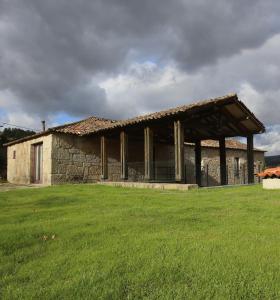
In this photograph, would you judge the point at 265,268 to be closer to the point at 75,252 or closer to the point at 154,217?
the point at 75,252

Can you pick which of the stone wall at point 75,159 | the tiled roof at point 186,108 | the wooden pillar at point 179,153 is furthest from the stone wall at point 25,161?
the wooden pillar at point 179,153

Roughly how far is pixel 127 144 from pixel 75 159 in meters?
2.64

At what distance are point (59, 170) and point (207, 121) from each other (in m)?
7.06

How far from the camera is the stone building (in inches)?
551

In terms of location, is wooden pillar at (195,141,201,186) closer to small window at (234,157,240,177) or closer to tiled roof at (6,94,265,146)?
tiled roof at (6,94,265,146)

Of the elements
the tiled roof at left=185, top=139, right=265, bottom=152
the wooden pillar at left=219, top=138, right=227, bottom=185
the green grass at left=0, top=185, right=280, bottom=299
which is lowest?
the green grass at left=0, top=185, right=280, bottom=299

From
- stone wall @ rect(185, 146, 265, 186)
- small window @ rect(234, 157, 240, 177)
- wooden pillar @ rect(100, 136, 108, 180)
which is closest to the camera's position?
wooden pillar @ rect(100, 136, 108, 180)

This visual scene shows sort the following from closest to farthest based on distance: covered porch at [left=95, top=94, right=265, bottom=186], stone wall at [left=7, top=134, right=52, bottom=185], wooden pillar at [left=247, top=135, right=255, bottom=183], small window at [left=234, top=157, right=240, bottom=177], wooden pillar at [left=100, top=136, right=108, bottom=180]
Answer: covered porch at [left=95, top=94, right=265, bottom=186]
wooden pillar at [left=247, top=135, right=255, bottom=183]
stone wall at [left=7, top=134, right=52, bottom=185]
wooden pillar at [left=100, top=136, right=108, bottom=180]
small window at [left=234, top=157, right=240, bottom=177]

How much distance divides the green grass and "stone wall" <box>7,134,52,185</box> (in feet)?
33.9

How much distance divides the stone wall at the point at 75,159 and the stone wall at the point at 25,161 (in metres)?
0.34

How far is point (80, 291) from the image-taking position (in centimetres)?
293

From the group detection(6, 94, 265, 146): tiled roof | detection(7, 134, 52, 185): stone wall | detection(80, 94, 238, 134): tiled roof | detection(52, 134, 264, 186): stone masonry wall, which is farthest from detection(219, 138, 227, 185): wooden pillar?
detection(7, 134, 52, 185): stone wall

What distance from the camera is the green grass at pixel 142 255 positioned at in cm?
292

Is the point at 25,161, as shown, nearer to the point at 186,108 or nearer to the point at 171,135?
the point at 171,135
